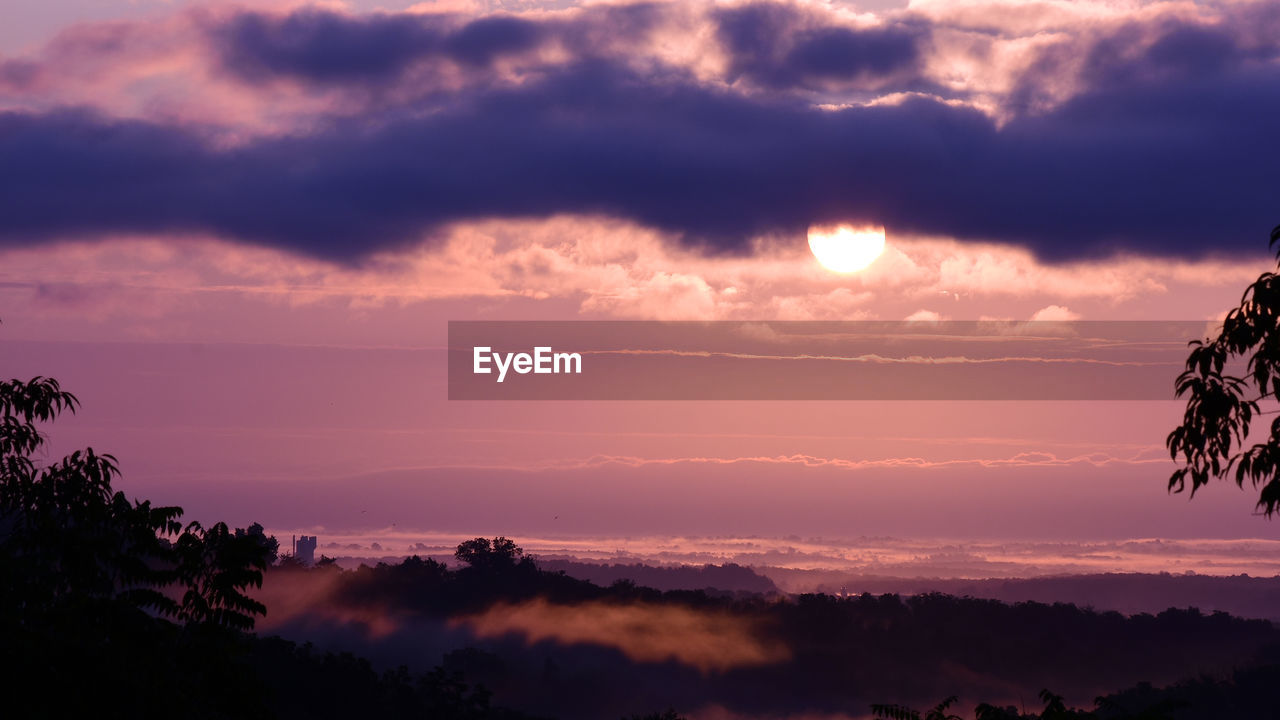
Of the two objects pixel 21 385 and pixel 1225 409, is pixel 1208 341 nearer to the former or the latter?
pixel 1225 409

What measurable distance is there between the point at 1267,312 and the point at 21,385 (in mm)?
23504

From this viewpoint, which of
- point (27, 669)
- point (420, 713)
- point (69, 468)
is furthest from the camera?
point (420, 713)

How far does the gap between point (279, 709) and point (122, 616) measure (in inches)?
3967

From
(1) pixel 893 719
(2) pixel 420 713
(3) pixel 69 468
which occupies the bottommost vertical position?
(2) pixel 420 713

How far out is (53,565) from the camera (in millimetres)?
23469

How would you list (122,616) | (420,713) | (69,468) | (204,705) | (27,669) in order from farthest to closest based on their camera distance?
(420,713) → (69,468) → (204,705) → (122,616) → (27,669)

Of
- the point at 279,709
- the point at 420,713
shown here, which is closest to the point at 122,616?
the point at 279,709

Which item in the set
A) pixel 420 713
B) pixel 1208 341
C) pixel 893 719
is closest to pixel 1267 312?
pixel 1208 341

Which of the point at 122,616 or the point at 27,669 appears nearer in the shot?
the point at 27,669

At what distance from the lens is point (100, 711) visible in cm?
1931

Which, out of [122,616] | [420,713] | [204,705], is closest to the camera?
[122,616]

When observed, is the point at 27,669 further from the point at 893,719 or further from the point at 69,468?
the point at 893,719

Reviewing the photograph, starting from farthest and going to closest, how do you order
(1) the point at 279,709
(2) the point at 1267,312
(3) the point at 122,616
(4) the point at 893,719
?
(1) the point at 279,709 < (4) the point at 893,719 < (3) the point at 122,616 < (2) the point at 1267,312

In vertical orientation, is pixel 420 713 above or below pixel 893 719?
below
